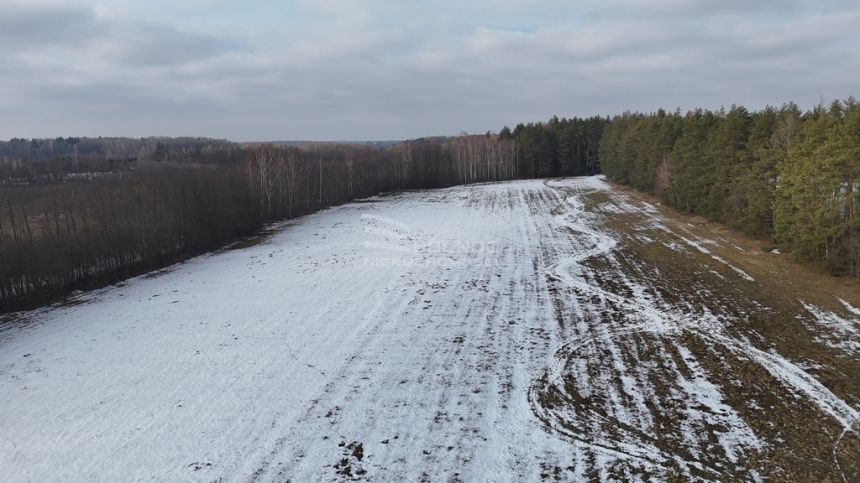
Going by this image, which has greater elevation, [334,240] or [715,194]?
[715,194]

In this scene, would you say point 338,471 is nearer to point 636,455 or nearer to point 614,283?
point 636,455

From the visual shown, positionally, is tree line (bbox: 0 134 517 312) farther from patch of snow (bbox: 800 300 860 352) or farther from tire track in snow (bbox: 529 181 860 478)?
patch of snow (bbox: 800 300 860 352)

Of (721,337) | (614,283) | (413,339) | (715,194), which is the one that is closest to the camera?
(721,337)

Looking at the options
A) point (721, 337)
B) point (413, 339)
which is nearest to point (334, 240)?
point (413, 339)

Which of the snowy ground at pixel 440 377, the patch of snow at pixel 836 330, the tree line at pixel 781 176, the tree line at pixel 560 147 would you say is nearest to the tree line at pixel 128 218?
the snowy ground at pixel 440 377

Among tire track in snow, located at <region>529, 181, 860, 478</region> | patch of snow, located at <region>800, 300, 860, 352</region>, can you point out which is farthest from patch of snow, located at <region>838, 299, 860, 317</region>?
tire track in snow, located at <region>529, 181, 860, 478</region>

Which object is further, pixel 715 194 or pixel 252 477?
pixel 715 194

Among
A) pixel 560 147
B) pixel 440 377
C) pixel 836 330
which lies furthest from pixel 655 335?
pixel 560 147
